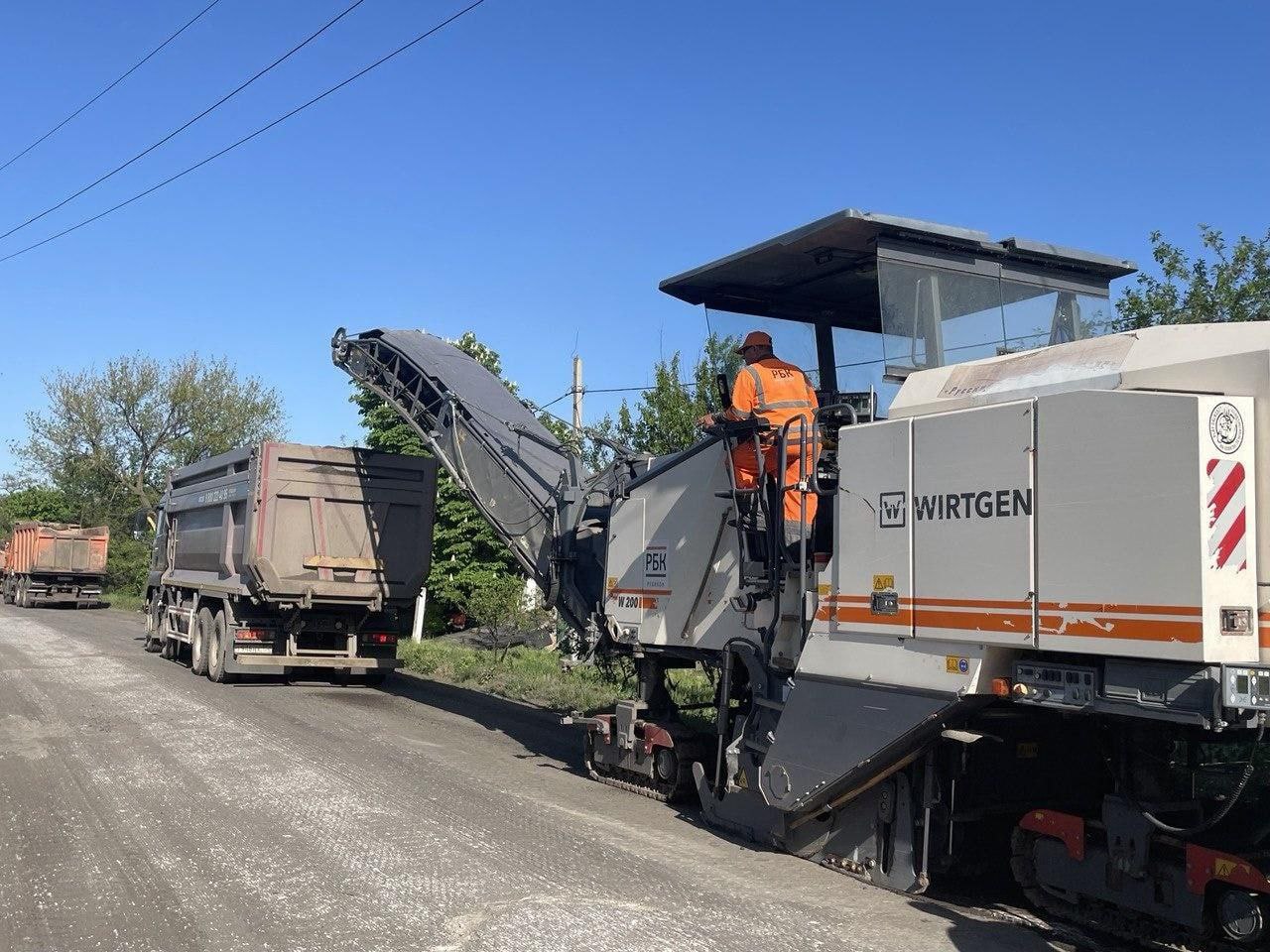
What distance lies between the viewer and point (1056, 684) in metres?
5.12

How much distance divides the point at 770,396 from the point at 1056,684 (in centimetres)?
277

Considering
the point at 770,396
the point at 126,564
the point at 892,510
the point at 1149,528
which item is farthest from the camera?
the point at 126,564

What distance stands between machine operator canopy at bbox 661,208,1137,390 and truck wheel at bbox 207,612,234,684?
9307 millimetres

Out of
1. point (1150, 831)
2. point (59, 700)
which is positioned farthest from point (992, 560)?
point (59, 700)

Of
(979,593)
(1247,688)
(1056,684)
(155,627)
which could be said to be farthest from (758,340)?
(155,627)

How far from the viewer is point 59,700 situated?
1284cm

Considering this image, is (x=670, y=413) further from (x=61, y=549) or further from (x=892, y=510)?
(x=61, y=549)

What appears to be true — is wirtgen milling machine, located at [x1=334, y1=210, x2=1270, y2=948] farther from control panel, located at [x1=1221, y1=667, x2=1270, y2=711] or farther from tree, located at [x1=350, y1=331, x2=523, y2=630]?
tree, located at [x1=350, y1=331, x2=523, y2=630]

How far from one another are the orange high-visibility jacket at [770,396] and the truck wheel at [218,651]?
984cm

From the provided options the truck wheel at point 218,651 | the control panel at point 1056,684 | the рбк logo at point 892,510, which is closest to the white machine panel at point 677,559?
the рбк logo at point 892,510

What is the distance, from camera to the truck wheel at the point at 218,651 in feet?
48.7

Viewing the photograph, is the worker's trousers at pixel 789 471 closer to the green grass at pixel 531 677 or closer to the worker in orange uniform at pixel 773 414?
the worker in orange uniform at pixel 773 414

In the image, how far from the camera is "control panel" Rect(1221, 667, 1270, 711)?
14.6 ft

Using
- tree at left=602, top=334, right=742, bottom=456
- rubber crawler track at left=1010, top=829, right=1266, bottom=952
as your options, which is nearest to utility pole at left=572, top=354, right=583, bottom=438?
tree at left=602, top=334, right=742, bottom=456
